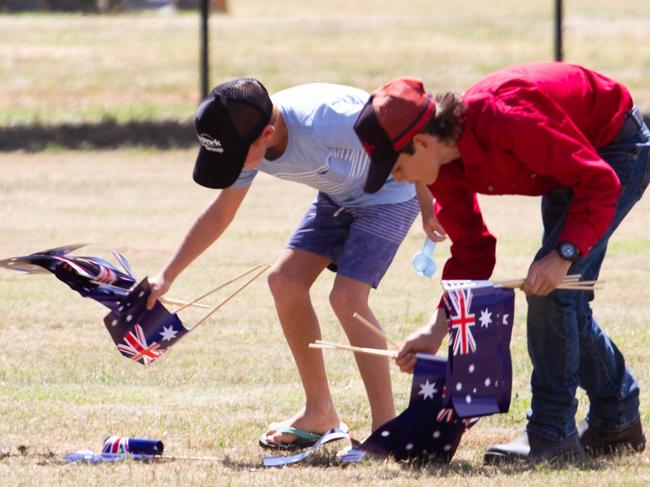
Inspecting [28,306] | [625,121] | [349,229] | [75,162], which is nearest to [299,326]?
[349,229]

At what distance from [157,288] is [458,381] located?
52.4 inches

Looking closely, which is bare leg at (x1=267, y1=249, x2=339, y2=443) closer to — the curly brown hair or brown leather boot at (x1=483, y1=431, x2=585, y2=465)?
brown leather boot at (x1=483, y1=431, x2=585, y2=465)

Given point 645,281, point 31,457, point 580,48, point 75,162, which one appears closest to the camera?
point 31,457

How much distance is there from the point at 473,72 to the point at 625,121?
1641 cm

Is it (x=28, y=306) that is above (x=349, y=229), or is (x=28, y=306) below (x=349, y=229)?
below

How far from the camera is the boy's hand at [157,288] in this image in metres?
5.70

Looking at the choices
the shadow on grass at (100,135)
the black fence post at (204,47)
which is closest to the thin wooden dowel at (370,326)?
the shadow on grass at (100,135)

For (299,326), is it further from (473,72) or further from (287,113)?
(473,72)

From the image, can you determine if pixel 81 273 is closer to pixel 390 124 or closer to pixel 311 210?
pixel 311 210

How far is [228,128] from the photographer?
207 inches

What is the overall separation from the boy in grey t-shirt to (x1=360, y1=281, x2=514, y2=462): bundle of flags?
317mm

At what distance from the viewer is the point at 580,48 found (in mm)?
22953

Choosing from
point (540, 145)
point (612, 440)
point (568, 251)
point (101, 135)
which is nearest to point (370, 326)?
point (568, 251)

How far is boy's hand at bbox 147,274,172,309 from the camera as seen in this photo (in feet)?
18.7
